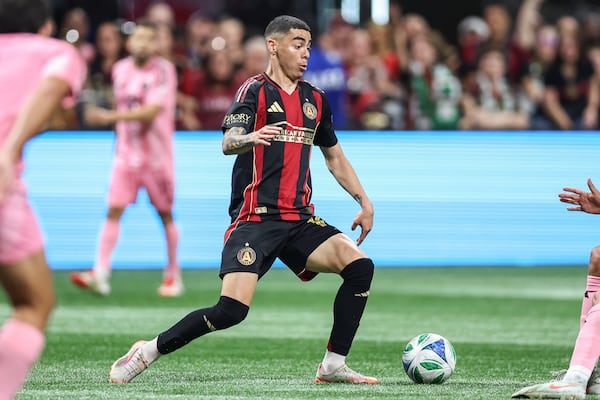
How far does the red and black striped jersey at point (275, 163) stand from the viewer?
7.00 meters

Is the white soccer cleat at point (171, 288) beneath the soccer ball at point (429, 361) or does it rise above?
beneath

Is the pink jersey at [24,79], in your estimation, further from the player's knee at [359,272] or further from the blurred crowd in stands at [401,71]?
the blurred crowd in stands at [401,71]

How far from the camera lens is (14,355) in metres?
4.48

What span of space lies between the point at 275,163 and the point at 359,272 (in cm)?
78

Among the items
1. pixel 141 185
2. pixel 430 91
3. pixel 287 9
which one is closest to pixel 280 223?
pixel 141 185

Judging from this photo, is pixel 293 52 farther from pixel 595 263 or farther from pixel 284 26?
pixel 595 263

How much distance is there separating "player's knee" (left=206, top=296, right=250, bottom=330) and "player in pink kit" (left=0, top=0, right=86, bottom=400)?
2.08 meters

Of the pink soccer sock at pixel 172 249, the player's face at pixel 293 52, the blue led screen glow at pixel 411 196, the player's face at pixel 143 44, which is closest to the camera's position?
the player's face at pixel 293 52

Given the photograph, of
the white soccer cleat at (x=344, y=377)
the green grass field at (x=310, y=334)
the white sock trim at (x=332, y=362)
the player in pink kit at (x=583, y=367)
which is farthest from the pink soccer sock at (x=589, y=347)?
the white sock trim at (x=332, y=362)

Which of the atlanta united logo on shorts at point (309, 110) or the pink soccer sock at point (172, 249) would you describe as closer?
the atlanta united logo on shorts at point (309, 110)

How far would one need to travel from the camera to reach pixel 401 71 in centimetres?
1691

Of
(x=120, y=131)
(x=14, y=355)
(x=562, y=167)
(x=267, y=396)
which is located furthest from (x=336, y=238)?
(x=562, y=167)

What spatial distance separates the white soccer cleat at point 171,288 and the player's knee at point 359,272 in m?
5.51

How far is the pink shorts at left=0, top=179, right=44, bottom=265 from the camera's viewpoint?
4438 millimetres
